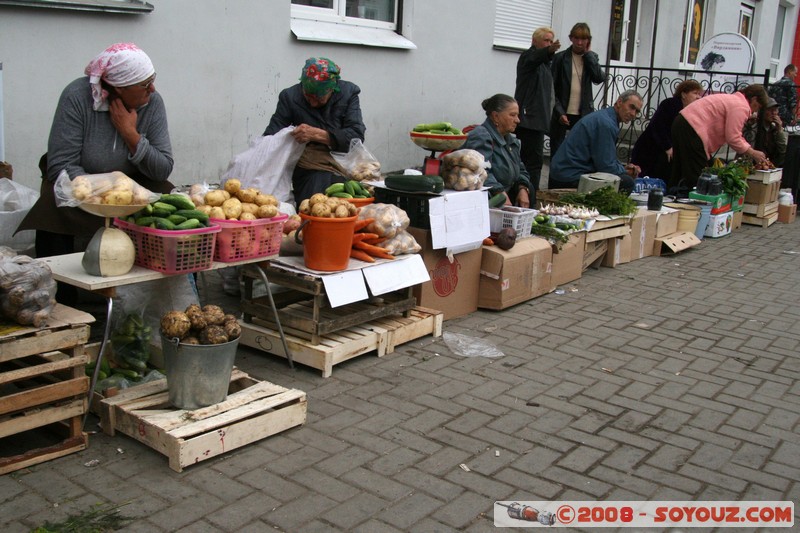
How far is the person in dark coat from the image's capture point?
10.1m

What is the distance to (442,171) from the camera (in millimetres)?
5887

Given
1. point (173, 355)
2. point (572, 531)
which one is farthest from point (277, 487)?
point (572, 531)

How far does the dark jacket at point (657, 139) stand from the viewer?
10125 millimetres

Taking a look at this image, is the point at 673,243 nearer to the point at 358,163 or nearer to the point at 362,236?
the point at 358,163

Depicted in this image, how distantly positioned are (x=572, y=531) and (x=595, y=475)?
1.61 feet

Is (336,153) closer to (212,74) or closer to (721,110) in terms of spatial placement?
(212,74)

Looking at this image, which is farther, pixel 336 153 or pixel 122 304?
pixel 336 153

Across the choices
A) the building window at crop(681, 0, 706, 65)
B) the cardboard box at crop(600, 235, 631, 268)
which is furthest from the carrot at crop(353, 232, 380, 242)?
the building window at crop(681, 0, 706, 65)

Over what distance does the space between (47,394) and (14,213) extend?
1.91 metres

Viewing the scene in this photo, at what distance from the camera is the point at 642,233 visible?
320 inches

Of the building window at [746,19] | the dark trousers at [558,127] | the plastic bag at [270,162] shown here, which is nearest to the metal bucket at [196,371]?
the plastic bag at [270,162]

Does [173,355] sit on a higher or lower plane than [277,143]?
lower

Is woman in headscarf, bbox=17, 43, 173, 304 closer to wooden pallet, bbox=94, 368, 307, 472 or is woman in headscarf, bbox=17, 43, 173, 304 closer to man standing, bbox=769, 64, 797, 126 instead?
wooden pallet, bbox=94, 368, 307, 472

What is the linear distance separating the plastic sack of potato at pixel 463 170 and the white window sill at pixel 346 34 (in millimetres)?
2727
